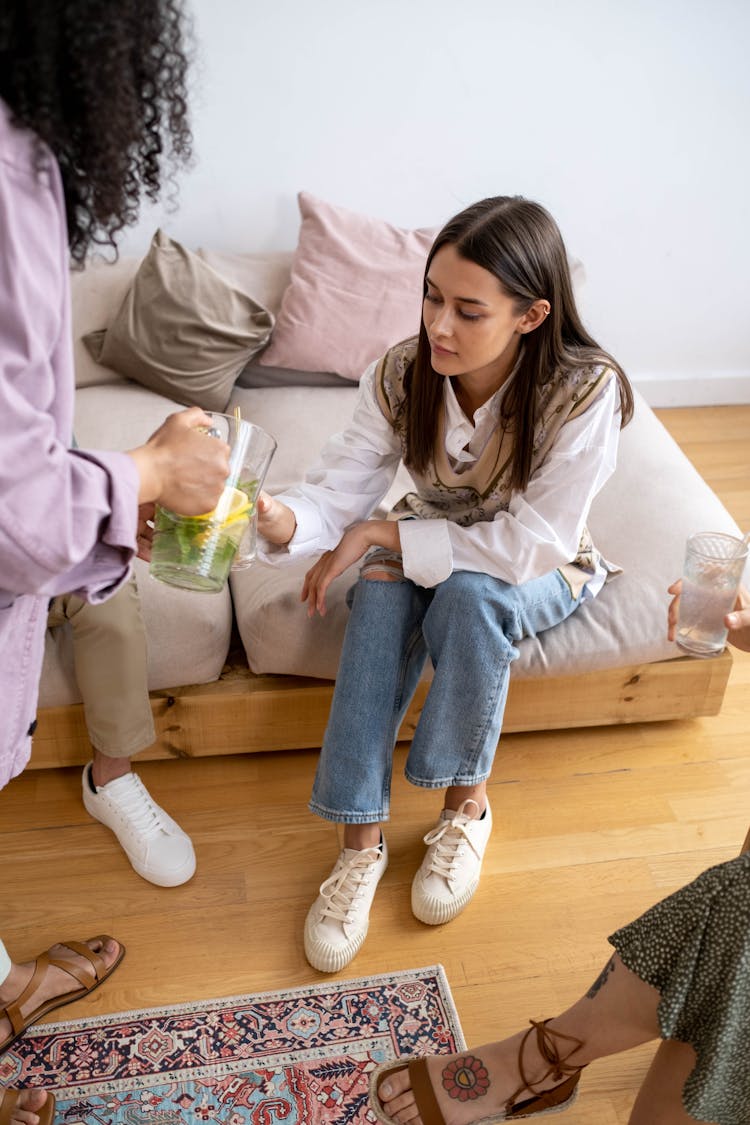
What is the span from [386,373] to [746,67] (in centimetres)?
178

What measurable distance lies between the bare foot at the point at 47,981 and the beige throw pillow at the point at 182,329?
125cm

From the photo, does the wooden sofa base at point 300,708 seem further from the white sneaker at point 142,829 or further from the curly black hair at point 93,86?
the curly black hair at point 93,86

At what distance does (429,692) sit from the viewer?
1.61 metres

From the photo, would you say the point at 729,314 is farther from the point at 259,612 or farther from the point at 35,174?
the point at 35,174

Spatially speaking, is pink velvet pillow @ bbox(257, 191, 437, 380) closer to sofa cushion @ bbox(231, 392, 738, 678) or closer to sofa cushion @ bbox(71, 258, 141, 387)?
sofa cushion @ bbox(71, 258, 141, 387)

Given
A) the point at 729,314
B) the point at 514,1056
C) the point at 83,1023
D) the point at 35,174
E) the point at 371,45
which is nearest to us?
the point at 35,174

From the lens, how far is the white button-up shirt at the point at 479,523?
1545 mm

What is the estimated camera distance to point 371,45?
8.30ft

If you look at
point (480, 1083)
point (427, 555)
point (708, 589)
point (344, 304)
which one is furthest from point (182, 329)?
point (480, 1083)

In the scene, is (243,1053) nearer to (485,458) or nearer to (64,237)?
(485,458)

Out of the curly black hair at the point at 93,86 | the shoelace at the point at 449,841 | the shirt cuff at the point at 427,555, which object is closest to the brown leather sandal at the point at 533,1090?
the shoelace at the point at 449,841

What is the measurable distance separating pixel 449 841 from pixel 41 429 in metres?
1.06

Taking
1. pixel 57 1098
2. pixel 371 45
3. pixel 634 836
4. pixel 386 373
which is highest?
pixel 371 45

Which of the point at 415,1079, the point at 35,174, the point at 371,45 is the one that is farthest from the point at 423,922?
the point at 371,45
